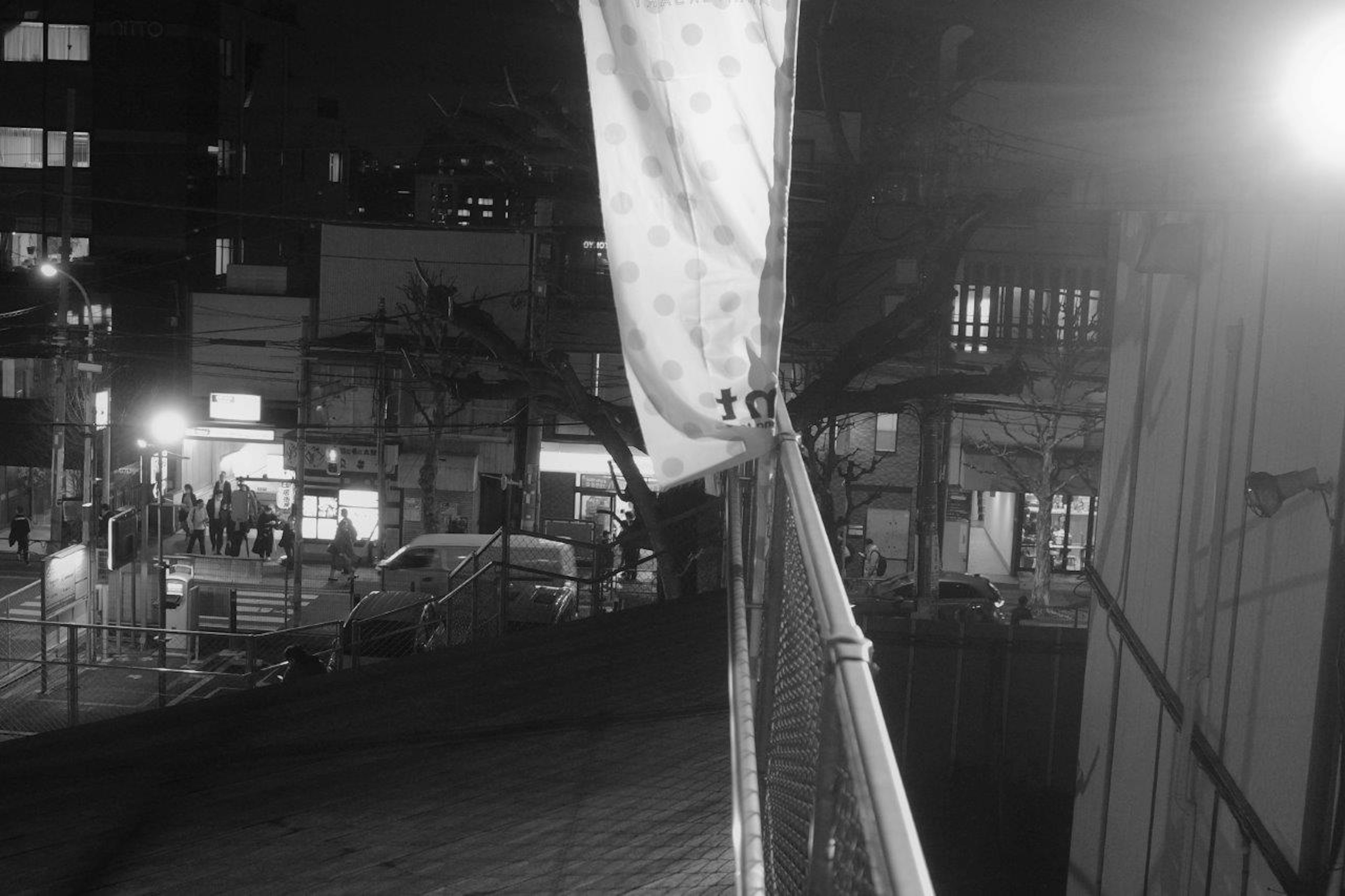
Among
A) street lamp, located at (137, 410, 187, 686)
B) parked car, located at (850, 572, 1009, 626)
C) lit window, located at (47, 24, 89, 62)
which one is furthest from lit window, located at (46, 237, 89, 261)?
parked car, located at (850, 572, 1009, 626)

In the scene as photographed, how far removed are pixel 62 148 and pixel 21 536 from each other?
48.8ft

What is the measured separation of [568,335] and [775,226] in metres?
23.9

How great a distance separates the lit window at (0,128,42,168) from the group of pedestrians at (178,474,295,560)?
13551 mm

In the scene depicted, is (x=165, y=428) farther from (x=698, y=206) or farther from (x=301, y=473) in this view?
(x=698, y=206)

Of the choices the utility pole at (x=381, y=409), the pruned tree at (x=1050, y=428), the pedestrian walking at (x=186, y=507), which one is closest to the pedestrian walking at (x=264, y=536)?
the pedestrian walking at (x=186, y=507)

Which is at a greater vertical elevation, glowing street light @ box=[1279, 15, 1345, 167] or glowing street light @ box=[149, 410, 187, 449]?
glowing street light @ box=[1279, 15, 1345, 167]

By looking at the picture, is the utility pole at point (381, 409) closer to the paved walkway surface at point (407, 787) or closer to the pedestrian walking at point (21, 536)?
the pedestrian walking at point (21, 536)

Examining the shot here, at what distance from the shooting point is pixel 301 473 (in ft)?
80.1

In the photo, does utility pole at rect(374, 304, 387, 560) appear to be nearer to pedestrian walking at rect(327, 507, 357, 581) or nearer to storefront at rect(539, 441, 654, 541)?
pedestrian walking at rect(327, 507, 357, 581)

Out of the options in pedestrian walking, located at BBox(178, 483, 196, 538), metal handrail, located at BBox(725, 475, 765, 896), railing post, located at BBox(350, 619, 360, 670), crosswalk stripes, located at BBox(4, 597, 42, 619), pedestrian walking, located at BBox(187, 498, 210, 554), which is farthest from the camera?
pedestrian walking, located at BBox(178, 483, 196, 538)

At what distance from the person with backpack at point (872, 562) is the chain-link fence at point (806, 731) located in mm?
22598

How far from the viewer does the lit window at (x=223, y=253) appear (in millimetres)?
40844

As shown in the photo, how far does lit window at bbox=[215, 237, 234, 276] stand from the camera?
1608 inches

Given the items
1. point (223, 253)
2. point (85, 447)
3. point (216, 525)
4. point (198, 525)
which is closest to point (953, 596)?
point (85, 447)
